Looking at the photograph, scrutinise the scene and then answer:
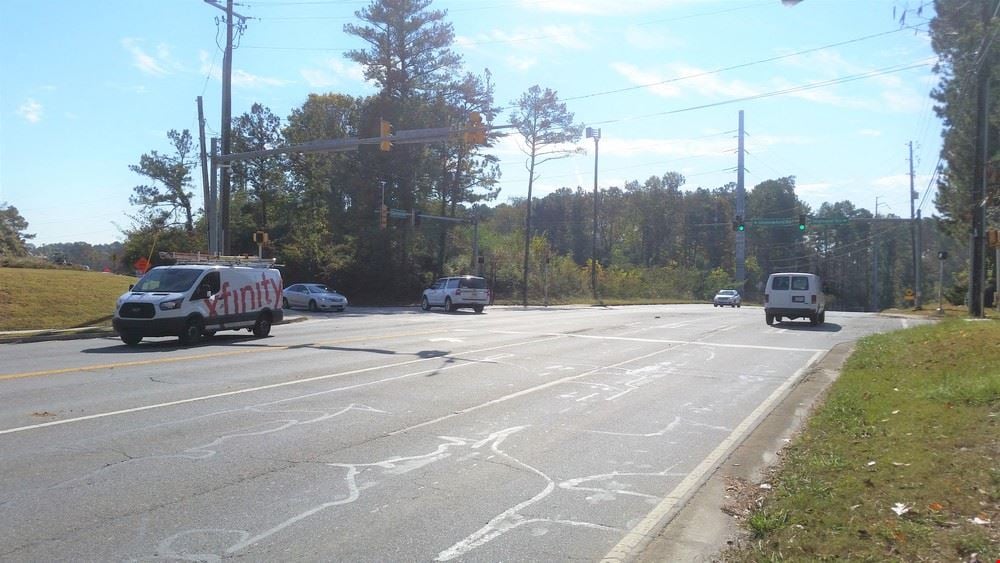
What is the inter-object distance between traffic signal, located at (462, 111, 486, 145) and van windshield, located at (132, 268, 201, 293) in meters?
7.73

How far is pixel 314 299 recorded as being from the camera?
41.0 metres

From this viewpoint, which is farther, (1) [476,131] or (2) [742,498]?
(1) [476,131]

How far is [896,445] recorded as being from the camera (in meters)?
7.41

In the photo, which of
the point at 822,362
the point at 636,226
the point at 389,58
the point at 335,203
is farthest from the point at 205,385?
the point at 636,226

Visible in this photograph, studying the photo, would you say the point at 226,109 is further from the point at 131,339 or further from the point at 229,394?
the point at 229,394

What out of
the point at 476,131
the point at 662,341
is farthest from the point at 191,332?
the point at 662,341

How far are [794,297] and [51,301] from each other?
25649mm

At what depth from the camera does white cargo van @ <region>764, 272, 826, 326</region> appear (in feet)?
92.2

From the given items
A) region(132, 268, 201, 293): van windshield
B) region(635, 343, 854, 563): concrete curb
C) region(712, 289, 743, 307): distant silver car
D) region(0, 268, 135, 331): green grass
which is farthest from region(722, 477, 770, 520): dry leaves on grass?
region(712, 289, 743, 307): distant silver car

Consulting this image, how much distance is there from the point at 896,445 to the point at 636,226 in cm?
9927

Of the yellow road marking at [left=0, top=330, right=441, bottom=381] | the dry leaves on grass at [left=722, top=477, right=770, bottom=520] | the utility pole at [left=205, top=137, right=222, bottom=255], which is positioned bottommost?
the dry leaves on grass at [left=722, top=477, right=770, bottom=520]

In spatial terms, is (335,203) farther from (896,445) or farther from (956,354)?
(896,445)

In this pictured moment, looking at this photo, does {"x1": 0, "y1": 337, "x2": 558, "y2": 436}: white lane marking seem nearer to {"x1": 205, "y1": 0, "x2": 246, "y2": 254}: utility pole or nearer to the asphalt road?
the asphalt road

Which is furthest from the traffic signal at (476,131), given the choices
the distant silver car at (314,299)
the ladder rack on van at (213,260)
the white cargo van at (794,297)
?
the distant silver car at (314,299)
